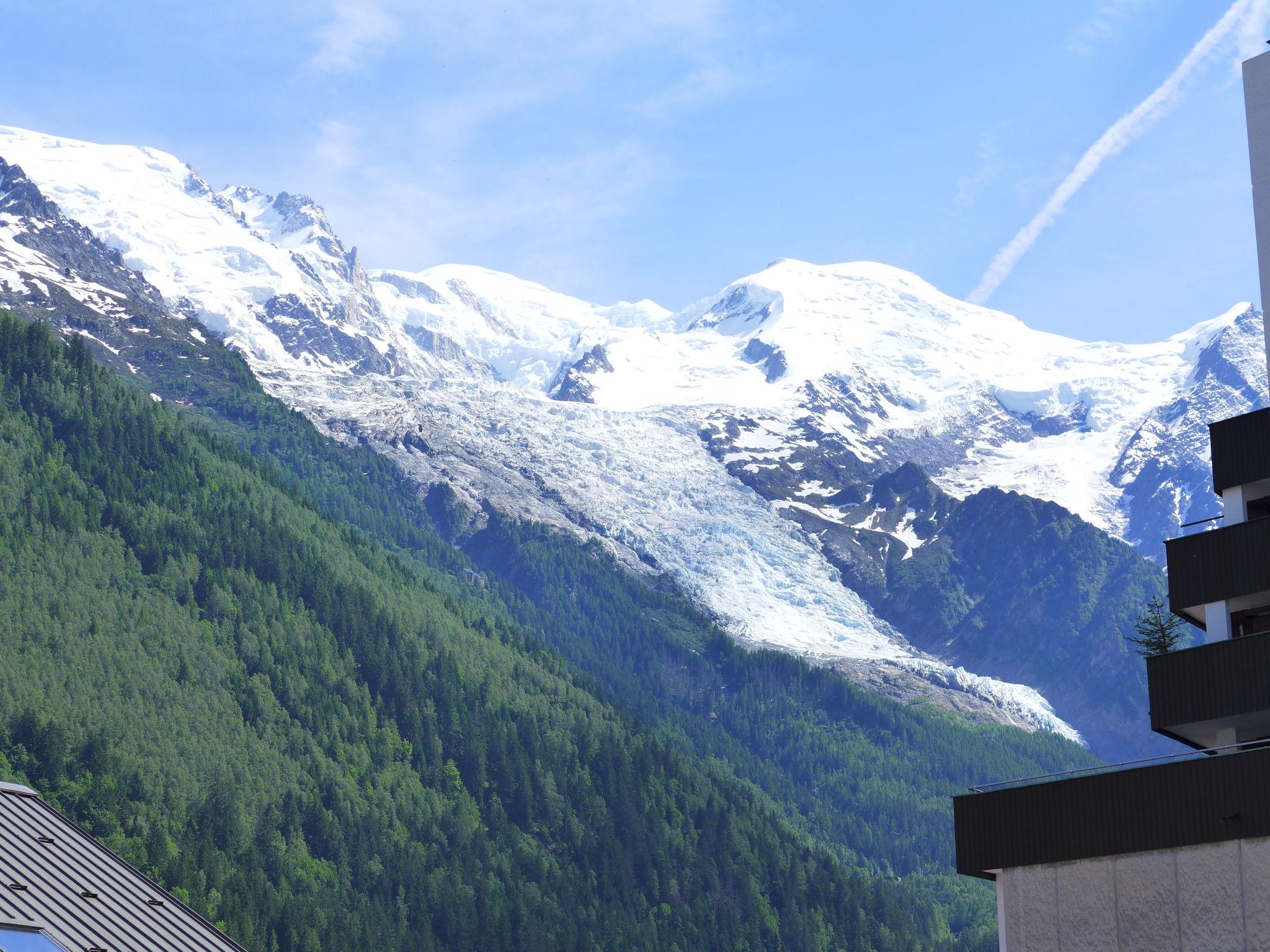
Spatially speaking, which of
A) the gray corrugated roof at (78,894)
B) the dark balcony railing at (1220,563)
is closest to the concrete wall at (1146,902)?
the dark balcony railing at (1220,563)

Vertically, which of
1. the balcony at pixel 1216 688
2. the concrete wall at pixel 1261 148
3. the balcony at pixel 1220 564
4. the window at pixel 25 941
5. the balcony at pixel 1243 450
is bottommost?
the window at pixel 25 941

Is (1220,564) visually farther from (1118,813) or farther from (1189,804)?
(1189,804)

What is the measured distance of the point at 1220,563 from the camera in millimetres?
65938

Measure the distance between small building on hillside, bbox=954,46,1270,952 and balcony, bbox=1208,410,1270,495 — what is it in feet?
0.22

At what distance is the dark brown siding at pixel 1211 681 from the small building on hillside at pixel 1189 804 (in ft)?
0.16

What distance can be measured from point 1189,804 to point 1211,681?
311 inches

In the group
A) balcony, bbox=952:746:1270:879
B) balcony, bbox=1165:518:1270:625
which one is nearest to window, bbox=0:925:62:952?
balcony, bbox=952:746:1270:879

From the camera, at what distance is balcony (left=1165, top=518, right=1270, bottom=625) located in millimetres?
64812

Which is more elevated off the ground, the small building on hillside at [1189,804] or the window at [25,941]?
the small building on hillside at [1189,804]

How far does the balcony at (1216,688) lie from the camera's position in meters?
61.9

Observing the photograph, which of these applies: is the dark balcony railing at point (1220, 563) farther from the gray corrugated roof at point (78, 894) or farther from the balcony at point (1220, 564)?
the gray corrugated roof at point (78, 894)

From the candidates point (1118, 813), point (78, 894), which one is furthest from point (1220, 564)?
point (78, 894)

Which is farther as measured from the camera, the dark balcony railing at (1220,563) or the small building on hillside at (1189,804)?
the dark balcony railing at (1220,563)

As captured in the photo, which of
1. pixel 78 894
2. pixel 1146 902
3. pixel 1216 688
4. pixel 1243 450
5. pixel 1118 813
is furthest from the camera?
pixel 1243 450
